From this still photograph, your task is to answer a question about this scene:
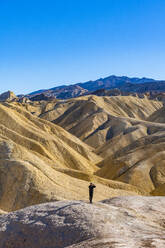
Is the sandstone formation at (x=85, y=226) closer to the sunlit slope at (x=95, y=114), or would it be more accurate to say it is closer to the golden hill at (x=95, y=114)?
the golden hill at (x=95, y=114)

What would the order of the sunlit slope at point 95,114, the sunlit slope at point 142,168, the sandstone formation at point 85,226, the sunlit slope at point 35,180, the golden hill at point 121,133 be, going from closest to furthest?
the sandstone formation at point 85,226
the sunlit slope at point 35,180
the sunlit slope at point 142,168
the golden hill at point 121,133
the sunlit slope at point 95,114

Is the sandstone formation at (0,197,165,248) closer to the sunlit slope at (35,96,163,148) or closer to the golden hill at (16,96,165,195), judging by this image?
the golden hill at (16,96,165,195)

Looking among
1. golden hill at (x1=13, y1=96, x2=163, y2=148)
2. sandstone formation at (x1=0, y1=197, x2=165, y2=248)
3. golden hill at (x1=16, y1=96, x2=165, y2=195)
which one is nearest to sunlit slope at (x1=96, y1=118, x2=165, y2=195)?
golden hill at (x1=16, y1=96, x2=165, y2=195)

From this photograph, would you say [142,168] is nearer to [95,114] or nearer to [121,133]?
[121,133]

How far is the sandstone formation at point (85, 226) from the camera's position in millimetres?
11180

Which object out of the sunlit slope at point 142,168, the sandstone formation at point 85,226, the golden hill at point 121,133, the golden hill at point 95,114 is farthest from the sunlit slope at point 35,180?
the golden hill at point 95,114

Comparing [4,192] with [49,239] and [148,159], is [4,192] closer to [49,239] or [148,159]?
[49,239]

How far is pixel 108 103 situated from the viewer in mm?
100562

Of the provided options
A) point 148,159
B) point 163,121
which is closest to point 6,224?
point 148,159

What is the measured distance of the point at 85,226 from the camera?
42.3 feet

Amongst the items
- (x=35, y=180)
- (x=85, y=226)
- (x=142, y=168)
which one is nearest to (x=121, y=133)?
(x=142, y=168)

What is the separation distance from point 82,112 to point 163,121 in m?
23.4

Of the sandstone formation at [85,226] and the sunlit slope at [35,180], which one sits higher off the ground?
the sunlit slope at [35,180]

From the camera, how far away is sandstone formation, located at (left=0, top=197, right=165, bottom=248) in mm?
11180
